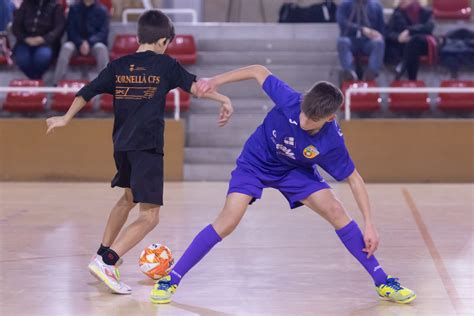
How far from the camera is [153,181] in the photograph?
5547 millimetres

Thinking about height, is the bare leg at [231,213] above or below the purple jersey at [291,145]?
below

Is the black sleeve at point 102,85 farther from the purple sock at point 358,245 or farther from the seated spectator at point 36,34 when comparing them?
the seated spectator at point 36,34

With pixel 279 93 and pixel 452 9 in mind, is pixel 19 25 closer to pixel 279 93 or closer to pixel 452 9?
pixel 452 9

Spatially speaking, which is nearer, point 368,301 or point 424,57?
point 368,301

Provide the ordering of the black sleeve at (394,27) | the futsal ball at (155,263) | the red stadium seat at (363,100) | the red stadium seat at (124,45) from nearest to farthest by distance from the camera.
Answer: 1. the futsal ball at (155,263)
2. the red stadium seat at (363,100)
3. the black sleeve at (394,27)
4. the red stadium seat at (124,45)

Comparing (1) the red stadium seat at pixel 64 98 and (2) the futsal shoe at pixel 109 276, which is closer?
(2) the futsal shoe at pixel 109 276

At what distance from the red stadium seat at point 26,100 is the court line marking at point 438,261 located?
205 inches

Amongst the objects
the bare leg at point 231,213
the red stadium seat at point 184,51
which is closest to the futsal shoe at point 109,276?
the bare leg at point 231,213

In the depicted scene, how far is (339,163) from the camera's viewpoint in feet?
17.2

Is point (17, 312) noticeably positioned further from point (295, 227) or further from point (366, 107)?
point (366, 107)

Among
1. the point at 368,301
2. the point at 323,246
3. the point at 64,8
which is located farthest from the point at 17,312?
the point at 64,8

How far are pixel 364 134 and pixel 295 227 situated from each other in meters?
3.73

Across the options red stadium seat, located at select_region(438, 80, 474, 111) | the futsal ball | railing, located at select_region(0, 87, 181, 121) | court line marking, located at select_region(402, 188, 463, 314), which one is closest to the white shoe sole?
the futsal ball

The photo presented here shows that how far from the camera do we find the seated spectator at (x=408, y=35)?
→ 12633 mm
